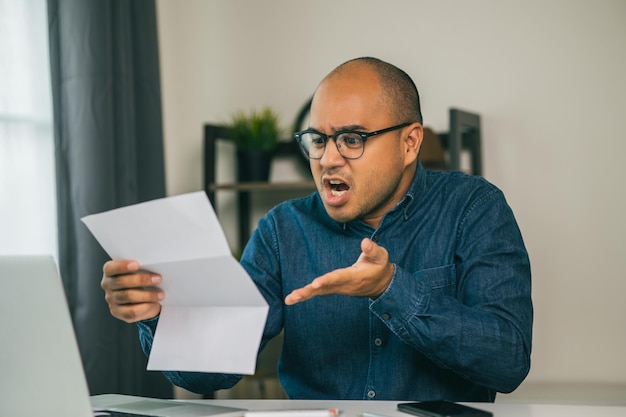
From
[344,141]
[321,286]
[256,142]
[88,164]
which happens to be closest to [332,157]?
[344,141]

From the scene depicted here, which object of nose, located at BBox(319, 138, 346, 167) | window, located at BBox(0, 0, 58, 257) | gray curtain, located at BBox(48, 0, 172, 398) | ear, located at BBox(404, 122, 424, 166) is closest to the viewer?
nose, located at BBox(319, 138, 346, 167)

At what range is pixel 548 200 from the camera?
2.93 m

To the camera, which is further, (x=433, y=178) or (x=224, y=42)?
(x=224, y=42)

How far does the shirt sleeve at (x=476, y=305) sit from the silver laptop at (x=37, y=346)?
0.48 m

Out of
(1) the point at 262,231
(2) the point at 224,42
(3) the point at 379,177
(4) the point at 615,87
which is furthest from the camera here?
(2) the point at 224,42

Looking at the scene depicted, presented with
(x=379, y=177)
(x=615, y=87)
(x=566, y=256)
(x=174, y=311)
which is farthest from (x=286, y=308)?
(x=615, y=87)

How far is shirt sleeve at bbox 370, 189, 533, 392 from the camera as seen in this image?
122 centimetres

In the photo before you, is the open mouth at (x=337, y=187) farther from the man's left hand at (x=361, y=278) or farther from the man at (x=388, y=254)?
the man's left hand at (x=361, y=278)

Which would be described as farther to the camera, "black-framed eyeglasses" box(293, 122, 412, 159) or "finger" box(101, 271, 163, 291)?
"black-framed eyeglasses" box(293, 122, 412, 159)

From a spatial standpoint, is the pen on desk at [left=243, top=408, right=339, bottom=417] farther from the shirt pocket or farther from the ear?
the ear

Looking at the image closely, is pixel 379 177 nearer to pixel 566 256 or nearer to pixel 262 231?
pixel 262 231

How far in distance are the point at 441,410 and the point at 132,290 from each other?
0.47 m

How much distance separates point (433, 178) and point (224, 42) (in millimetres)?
1967

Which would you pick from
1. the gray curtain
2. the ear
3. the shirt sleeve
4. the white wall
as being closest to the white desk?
the shirt sleeve
